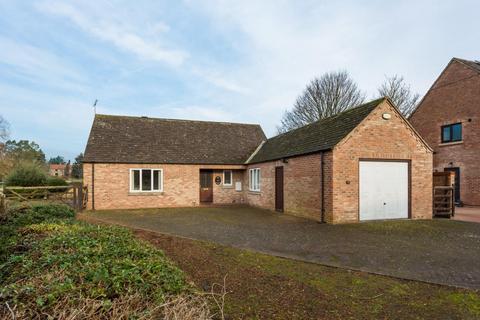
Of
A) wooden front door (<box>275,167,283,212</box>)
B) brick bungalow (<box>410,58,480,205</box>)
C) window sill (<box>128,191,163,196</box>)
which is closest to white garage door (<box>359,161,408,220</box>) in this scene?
wooden front door (<box>275,167,283,212</box>)

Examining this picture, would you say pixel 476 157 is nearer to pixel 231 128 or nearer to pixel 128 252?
pixel 231 128

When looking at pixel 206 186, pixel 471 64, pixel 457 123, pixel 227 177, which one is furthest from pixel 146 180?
pixel 471 64

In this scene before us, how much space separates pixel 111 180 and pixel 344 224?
12.8 meters

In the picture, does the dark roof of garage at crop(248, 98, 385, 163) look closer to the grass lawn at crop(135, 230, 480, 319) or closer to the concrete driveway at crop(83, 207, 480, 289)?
the concrete driveway at crop(83, 207, 480, 289)

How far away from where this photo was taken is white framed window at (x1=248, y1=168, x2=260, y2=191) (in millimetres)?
18478

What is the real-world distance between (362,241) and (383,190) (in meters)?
4.60

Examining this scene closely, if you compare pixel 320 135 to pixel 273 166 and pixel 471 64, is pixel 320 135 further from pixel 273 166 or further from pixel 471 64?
pixel 471 64

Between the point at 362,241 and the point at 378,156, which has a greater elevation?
the point at 378,156

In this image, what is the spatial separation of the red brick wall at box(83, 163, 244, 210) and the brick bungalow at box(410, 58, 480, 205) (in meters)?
15.7

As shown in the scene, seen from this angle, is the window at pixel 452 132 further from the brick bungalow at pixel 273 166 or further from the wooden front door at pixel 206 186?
the wooden front door at pixel 206 186

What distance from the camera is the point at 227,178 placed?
67.0ft

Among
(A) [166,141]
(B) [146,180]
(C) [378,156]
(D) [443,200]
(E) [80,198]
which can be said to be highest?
(A) [166,141]

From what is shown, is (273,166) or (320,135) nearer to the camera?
(320,135)

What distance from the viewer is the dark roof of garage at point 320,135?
1233 centimetres
